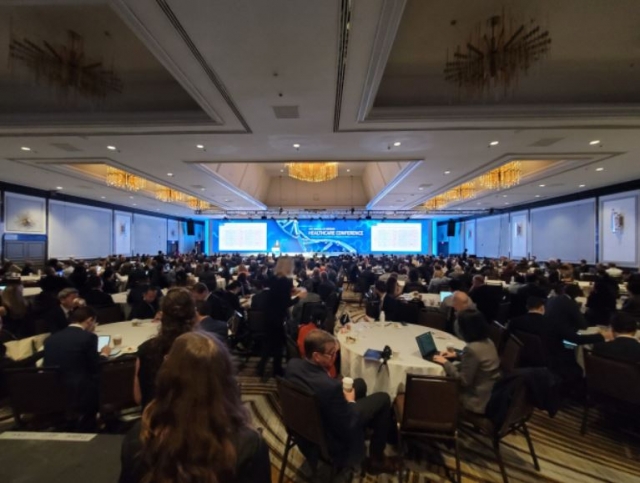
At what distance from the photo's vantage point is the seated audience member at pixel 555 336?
162 inches

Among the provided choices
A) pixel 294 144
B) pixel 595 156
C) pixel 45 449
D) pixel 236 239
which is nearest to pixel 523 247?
pixel 595 156

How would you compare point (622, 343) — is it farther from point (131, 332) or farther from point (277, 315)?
point (131, 332)

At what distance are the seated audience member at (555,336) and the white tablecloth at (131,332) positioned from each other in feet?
15.1

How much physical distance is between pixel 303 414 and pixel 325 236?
67.7 ft

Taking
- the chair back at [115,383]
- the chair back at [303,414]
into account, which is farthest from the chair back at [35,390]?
the chair back at [303,414]

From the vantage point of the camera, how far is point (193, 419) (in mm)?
1008

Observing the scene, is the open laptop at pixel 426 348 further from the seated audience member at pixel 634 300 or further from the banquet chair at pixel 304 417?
the seated audience member at pixel 634 300

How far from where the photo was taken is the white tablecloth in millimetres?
3816

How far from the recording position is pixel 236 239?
23906 mm

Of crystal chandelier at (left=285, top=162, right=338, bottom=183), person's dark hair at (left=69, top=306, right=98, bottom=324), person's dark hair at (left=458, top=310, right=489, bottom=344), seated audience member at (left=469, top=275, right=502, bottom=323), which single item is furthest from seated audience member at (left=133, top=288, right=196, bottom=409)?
crystal chandelier at (left=285, top=162, right=338, bottom=183)

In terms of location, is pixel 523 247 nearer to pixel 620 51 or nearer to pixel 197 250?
pixel 620 51

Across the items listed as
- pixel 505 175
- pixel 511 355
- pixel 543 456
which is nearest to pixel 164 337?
pixel 511 355

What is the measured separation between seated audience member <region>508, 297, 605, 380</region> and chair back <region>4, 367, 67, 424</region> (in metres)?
4.99

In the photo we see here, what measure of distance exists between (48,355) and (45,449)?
2.15 metres
